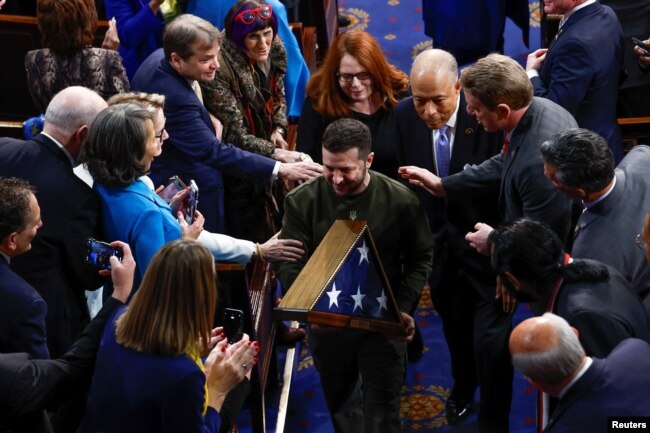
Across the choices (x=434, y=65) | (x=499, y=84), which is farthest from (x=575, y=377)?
(x=434, y=65)

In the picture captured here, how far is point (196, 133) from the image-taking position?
455cm

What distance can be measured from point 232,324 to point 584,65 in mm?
2020

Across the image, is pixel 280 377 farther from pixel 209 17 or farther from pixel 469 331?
pixel 209 17

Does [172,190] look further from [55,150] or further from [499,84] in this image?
[499,84]

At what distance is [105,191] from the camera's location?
3.56 meters

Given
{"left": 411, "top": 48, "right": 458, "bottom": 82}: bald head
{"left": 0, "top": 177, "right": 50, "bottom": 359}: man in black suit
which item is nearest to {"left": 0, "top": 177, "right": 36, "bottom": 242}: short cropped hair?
{"left": 0, "top": 177, "right": 50, "bottom": 359}: man in black suit

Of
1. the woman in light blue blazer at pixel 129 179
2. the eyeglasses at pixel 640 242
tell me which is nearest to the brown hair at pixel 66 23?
the woman in light blue blazer at pixel 129 179

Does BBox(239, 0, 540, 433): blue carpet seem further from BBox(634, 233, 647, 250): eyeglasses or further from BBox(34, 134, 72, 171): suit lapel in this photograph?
BBox(34, 134, 72, 171): suit lapel

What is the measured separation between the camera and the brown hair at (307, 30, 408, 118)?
14.8 ft

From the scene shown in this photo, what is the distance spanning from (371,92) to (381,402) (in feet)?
4.61

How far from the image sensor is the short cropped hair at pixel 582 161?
3498 millimetres

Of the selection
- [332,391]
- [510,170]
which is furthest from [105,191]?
[510,170]

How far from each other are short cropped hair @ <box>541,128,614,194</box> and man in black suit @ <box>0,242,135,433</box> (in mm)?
1510

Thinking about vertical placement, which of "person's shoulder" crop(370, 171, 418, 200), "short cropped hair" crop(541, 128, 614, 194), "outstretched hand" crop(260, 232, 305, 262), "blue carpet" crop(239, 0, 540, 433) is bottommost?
"blue carpet" crop(239, 0, 540, 433)
